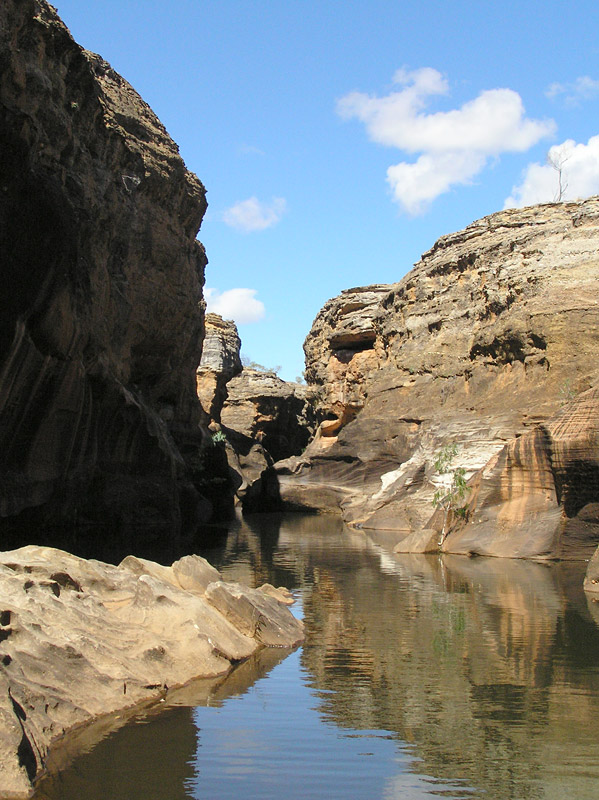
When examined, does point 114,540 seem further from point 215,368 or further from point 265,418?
point 265,418

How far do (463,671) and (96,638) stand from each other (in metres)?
4.33

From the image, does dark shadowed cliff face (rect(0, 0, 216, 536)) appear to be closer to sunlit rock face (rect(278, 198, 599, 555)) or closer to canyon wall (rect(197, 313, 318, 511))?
sunlit rock face (rect(278, 198, 599, 555))

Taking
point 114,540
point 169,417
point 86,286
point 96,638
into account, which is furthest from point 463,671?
point 169,417

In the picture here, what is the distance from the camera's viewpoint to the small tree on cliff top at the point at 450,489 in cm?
2619

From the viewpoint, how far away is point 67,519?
26.5 m

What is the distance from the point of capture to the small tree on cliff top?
26.2m

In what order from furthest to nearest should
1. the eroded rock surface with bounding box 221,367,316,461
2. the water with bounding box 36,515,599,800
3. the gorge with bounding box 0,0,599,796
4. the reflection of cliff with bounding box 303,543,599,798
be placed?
the eroded rock surface with bounding box 221,367,316,461 → the gorge with bounding box 0,0,599,796 → the reflection of cliff with bounding box 303,543,599,798 → the water with bounding box 36,515,599,800

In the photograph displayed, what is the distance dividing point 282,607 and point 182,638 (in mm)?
3497

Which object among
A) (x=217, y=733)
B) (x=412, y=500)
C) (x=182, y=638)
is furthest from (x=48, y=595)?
(x=412, y=500)

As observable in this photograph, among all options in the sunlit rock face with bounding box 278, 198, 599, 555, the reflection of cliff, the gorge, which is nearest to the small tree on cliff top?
the gorge

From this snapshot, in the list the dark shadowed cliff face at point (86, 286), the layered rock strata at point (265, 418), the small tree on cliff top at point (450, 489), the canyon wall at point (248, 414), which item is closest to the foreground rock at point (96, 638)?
the dark shadowed cliff face at point (86, 286)

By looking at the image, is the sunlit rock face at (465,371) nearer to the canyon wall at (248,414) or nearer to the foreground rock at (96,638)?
the canyon wall at (248,414)

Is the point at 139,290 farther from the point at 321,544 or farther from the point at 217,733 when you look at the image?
the point at 217,733

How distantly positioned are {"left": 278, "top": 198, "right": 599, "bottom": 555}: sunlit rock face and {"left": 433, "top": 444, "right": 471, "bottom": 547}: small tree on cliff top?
380 millimetres
